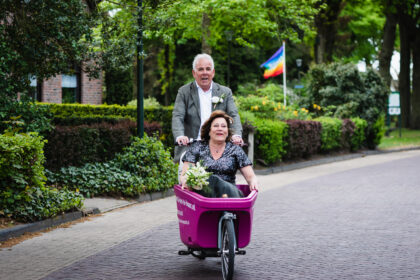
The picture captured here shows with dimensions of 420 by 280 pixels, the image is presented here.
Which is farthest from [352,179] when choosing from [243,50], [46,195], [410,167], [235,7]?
[243,50]

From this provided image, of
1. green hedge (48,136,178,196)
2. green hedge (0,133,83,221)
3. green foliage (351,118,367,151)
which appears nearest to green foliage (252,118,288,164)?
green hedge (48,136,178,196)

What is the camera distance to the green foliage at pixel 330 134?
864 inches

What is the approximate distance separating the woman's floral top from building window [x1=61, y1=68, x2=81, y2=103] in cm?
1760

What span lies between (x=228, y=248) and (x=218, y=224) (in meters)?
0.28

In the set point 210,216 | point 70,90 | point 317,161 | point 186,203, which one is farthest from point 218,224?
point 70,90

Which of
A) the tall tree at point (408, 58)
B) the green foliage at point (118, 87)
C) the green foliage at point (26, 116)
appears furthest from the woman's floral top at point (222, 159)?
the tall tree at point (408, 58)

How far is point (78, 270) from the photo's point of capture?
630 centimetres

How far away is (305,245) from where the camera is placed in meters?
7.50

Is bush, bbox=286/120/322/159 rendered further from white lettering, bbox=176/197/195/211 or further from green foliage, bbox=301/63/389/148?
white lettering, bbox=176/197/195/211

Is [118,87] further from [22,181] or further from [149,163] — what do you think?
[22,181]

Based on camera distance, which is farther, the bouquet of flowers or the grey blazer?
the grey blazer

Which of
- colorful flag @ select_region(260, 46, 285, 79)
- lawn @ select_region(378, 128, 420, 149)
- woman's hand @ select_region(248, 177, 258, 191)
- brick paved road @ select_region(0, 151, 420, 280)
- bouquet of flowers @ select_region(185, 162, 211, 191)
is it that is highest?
colorful flag @ select_region(260, 46, 285, 79)

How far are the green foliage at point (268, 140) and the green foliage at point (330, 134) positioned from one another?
150 inches

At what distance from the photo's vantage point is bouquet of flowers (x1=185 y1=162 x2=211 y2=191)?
232 inches
